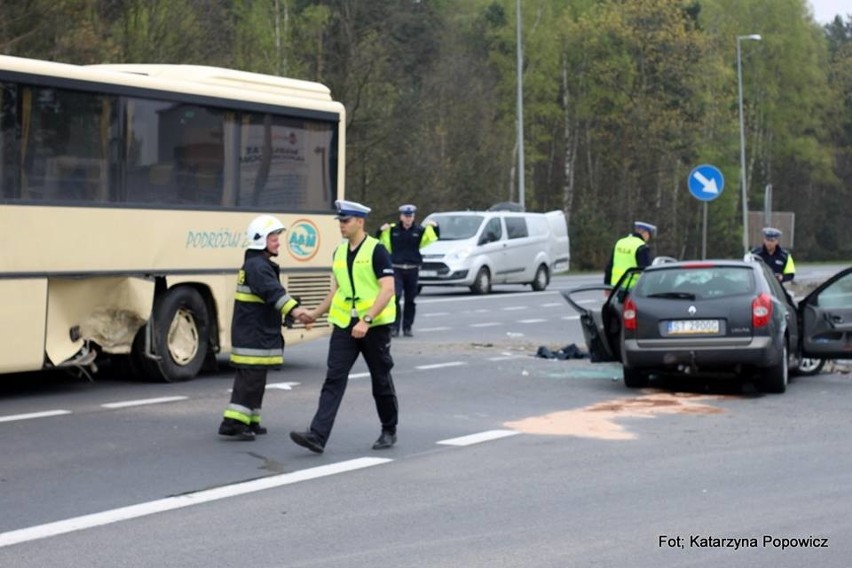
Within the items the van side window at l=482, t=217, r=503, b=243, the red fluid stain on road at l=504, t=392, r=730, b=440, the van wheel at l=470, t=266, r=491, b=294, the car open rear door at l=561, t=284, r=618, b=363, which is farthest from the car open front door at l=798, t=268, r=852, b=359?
the van side window at l=482, t=217, r=503, b=243

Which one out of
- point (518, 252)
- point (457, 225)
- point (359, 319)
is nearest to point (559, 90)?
point (518, 252)

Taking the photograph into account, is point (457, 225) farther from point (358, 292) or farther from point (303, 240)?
point (358, 292)

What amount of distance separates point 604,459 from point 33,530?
167 inches

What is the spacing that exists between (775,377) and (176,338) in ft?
19.7

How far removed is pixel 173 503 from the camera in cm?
914

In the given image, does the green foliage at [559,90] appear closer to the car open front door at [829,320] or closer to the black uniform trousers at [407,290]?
the black uniform trousers at [407,290]

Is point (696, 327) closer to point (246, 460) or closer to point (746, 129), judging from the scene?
point (246, 460)

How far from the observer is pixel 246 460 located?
10.8 m

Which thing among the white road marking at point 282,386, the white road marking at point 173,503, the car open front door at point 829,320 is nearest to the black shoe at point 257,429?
the white road marking at point 173,503

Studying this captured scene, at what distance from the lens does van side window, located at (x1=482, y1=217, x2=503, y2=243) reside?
36156 millimetres

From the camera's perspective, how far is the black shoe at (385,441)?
448 inches

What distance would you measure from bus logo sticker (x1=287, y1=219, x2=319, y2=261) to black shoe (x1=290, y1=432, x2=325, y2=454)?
251 inches

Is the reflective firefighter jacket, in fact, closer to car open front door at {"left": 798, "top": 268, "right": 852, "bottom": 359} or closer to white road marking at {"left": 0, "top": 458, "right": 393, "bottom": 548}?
white road marking at {"left": 0, "top": 458, "right": 393, "bottom": 548}

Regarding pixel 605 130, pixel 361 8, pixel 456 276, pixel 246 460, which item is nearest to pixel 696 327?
pixel 246 460
